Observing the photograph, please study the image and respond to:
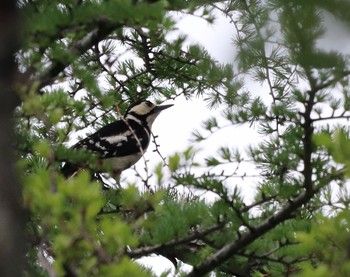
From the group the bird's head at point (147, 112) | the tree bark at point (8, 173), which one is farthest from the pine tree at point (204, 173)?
the bird's head at point (147, 112)

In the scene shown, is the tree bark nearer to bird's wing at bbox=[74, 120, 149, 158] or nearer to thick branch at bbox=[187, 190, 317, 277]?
thick branch at bbox=[187, 190, 317, 277]

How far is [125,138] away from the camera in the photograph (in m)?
6.22

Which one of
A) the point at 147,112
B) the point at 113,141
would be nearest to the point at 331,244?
the point at 113,141

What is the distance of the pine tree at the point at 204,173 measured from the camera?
7.69ft

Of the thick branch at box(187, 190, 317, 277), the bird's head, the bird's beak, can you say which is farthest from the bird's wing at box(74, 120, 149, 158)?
the thick branch at box(187, 190, 317, 277)

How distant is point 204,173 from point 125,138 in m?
3.03

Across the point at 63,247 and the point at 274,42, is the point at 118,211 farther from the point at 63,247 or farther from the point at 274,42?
the point at 274,42

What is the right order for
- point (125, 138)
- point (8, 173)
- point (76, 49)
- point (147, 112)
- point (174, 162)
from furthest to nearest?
point (147, 112) → point (125, 138) → point (76, 49) → point (174, 162) → point (8, 173)

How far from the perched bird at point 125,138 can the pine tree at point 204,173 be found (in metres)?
1.48

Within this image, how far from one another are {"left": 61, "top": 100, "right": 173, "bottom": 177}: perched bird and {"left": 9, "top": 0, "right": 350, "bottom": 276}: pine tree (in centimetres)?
148

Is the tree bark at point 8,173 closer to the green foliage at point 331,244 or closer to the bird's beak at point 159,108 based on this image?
the green foliage at point 331,244

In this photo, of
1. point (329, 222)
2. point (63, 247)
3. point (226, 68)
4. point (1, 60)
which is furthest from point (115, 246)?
point (226, 68)

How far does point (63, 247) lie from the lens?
2.35 m

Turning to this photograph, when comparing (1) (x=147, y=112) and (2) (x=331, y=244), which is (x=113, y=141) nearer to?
(1) (x=147, y=112)
